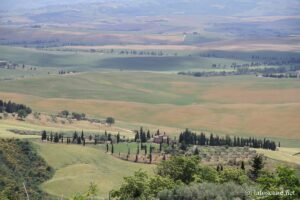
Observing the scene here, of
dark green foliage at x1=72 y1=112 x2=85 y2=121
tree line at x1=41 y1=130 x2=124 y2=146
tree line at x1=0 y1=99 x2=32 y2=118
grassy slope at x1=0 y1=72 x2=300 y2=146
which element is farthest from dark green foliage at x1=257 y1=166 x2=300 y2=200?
dark green foliage at x1=72 y1=112 x2=85 y2=121

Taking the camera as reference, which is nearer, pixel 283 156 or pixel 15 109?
pixel 283 156

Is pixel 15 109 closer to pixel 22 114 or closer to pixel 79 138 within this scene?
pixel 22 114

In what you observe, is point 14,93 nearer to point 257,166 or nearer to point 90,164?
point 90,164

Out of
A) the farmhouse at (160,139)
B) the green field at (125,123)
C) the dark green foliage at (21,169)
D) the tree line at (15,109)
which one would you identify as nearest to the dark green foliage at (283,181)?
the dark green foliage at (21,169)


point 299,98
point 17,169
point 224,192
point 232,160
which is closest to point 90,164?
point 17,169

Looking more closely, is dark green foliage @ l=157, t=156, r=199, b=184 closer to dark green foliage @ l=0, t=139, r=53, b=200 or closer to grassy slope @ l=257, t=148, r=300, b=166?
dark green foliage @ l=0, t=139, r=53, b=200

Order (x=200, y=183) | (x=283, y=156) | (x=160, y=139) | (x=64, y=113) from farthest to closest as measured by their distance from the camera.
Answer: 1. (x=64, y=113)
2. (x=160, y=139)
3. (x=283, y=156)
4. (x=200, y=183)

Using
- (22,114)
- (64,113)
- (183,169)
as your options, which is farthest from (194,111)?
(183,169)

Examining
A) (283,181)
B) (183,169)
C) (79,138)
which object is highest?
(283,181)
